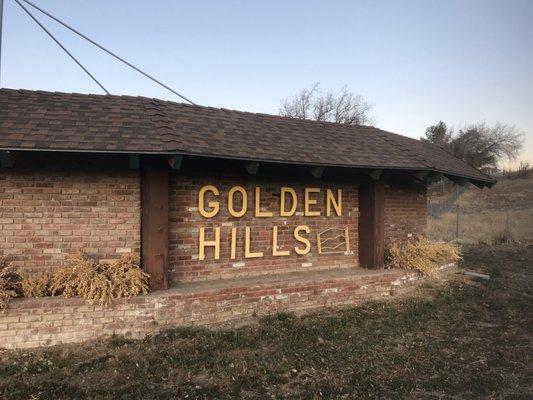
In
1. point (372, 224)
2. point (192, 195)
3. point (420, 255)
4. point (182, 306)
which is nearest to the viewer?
point (182, 306)

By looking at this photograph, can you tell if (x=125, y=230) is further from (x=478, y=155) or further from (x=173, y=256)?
(x=478, y=155)

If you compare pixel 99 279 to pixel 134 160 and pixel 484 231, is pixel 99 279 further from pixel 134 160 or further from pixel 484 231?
pixel 484 231

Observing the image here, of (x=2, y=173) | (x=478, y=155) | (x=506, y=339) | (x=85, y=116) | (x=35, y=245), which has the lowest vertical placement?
(x=506, y=339)

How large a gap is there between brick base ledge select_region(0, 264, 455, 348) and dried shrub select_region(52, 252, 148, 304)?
13cm

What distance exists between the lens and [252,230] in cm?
723

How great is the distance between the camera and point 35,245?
579 centimetres

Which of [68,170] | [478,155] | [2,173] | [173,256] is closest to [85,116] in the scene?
[68,170]

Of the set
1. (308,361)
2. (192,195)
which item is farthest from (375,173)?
(308,361)

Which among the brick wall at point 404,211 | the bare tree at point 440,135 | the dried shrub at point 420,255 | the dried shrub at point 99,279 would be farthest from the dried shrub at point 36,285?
the bare tree at point 440,135

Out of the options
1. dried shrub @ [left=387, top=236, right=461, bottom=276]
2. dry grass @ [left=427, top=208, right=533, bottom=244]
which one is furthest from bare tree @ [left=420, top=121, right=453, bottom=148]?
dried shrub @ [left=387, top=236, right=461, bottom=276]

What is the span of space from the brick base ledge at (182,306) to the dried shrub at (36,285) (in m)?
0.22

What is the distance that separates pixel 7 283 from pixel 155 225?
6.49 ft

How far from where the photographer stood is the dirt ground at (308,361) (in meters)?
4.20

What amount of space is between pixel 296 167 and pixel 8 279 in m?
4.64
